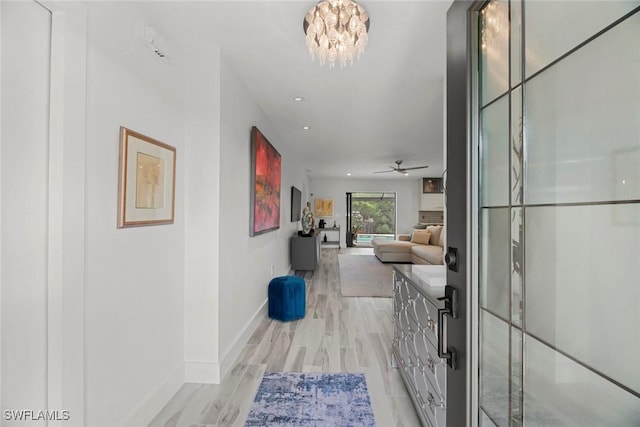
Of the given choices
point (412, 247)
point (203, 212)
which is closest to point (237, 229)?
point (203, 212)

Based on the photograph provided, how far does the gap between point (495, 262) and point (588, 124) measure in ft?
1.43

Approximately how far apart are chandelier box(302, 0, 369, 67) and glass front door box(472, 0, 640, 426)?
79cm

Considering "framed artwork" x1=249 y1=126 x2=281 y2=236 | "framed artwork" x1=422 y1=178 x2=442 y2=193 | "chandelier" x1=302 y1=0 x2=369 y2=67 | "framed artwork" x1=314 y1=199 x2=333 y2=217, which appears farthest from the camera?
"framed artwork" x1=314 y1=199 x2=333 y2=217

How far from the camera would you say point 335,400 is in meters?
1.94

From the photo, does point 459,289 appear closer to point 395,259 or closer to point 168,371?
point 168,371

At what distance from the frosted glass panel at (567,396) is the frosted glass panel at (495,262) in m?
0.13

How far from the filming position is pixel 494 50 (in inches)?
34.8

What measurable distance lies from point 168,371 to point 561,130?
237 centimetres

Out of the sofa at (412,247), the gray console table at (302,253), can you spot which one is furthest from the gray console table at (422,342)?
the sofa at (412,247)

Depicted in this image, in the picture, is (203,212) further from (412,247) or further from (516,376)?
(412,247)

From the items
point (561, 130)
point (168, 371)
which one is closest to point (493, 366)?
point (561, 130)

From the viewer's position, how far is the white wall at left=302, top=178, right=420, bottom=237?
10.2m

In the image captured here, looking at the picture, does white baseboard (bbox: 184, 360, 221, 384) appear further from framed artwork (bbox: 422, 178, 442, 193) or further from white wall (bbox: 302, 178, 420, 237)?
framed artwork (bbox: 422, 178, 442, 193)

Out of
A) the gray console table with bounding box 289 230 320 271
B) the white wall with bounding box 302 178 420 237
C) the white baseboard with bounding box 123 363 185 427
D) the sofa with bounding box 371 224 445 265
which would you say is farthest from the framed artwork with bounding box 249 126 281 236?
the white wall with bounding box 302 178 420 237
